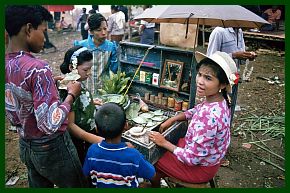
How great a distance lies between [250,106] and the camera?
631cm

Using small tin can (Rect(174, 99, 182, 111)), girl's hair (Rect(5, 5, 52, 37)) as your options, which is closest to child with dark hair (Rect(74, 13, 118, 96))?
small tin can (Rect(174, 99, 182, 111))

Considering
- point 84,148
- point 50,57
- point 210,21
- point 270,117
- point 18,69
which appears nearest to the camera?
point 18,69

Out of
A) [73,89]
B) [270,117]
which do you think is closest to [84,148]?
[73,89]

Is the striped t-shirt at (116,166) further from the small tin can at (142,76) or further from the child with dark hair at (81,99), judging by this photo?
the small tin can at (142,76)

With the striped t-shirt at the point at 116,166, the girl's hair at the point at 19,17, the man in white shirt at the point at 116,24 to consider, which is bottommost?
the striped t-shirt at the point at 116,166

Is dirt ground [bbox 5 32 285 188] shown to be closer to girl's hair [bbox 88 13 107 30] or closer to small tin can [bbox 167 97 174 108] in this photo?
small tin can [bbox 167 97 174 108]

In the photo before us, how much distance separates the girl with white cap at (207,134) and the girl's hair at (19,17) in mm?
1461

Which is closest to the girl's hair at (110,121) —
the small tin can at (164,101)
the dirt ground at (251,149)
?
the small tin can at (164,101)

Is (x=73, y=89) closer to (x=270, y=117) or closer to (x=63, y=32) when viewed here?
(x=270, y=117)

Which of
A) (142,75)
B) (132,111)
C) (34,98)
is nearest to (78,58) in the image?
(34,98)

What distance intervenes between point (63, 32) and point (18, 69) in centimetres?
1506

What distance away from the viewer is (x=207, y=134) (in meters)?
2.32

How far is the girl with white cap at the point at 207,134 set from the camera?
92.3 inches

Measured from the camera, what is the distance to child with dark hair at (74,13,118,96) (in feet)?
12.8
